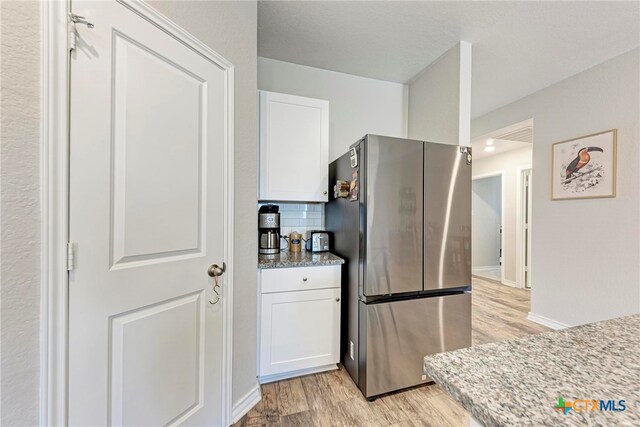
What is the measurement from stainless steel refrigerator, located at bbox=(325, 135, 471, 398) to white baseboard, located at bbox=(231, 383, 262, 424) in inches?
26.7

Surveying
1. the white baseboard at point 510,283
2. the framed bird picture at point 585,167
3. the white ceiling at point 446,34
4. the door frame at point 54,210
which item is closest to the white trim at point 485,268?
the white baseboard at point 510,283

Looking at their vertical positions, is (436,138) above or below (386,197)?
above

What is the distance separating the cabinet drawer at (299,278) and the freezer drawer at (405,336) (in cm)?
30

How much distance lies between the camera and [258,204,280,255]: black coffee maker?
78.4 inches

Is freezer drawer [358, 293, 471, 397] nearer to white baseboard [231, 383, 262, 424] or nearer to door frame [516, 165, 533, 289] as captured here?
white baseboard [231, 383, 262, 424]

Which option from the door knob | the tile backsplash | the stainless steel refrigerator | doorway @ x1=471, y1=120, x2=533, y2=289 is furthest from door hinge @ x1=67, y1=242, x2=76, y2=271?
doorway @ x1=471, y1=120, x2=533, y2=289

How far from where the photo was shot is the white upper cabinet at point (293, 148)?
76.7 inches

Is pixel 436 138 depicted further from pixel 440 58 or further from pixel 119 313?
pixel 119 313

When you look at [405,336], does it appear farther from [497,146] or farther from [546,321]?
[497,146]

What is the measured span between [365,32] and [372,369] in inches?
99.7

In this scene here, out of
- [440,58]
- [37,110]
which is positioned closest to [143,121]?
[37,110]

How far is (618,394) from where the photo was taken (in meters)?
0.41

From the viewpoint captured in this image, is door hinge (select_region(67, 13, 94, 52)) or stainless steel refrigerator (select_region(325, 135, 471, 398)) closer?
door hinge (select_region(67, 13, 94, 52))

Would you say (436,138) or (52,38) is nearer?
(52,38)
